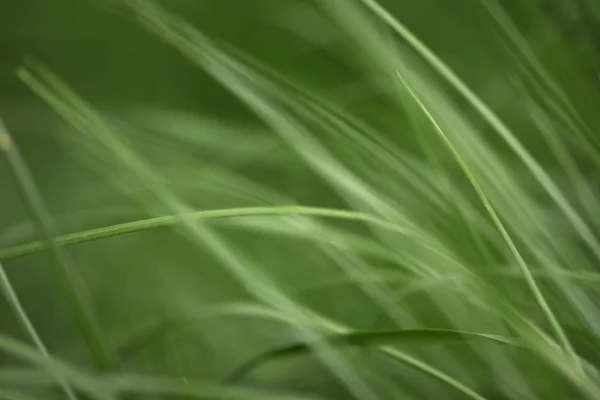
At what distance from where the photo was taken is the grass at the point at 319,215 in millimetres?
229

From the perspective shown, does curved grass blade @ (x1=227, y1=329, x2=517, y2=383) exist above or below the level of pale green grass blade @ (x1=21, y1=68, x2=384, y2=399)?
below

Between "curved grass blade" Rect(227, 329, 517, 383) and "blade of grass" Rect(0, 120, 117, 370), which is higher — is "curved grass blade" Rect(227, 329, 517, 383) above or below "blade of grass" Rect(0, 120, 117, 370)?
below

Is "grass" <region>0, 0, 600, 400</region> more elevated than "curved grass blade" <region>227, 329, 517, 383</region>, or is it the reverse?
"grass" <region>0, 0, 600, 400</region>

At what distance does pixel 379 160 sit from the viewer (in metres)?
0.31

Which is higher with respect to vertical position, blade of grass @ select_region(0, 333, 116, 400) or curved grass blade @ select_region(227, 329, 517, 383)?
blade of grass @ select_region(0, 333, 116, 400)

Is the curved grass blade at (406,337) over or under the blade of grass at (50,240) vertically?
under

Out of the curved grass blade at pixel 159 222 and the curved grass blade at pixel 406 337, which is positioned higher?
the curved grass blade at pixel 159 222

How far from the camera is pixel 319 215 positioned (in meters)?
0.34

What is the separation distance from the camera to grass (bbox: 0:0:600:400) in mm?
229

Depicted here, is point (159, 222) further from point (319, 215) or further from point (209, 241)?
point (319, 215)

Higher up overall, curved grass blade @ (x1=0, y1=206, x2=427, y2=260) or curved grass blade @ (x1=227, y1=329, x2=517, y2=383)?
curved grass blade @ (x1=0, y1=206, x2=427, y2=260)

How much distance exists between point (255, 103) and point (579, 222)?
0.14m

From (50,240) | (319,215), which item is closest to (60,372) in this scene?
(50,240)

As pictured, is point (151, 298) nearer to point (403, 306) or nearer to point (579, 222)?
point (403, 306)
